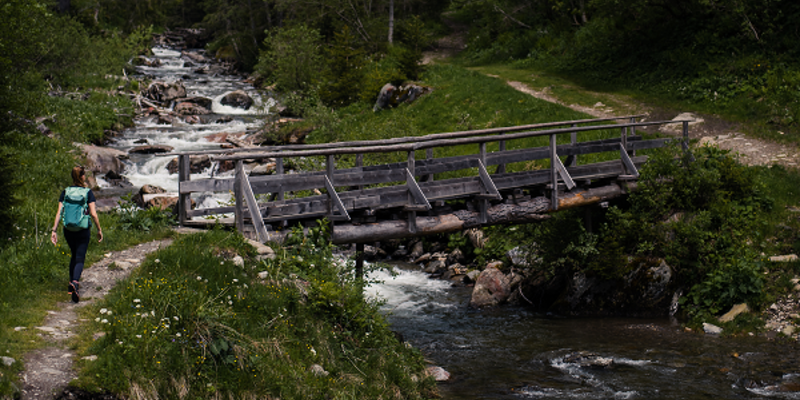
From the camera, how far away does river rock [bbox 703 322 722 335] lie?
39.1 feet

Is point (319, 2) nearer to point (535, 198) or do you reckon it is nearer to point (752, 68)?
point (752, 68)

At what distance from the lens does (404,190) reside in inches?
448

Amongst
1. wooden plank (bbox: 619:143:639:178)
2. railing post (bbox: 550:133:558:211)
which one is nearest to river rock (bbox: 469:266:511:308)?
railing post (bbox: 550:133:558:211)

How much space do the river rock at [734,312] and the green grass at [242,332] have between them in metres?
6.32

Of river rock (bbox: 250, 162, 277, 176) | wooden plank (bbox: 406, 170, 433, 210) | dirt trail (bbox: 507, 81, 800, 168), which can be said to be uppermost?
wooden plank (bbox: 406, 170, 433, 210)

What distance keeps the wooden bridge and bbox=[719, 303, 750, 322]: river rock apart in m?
3.45

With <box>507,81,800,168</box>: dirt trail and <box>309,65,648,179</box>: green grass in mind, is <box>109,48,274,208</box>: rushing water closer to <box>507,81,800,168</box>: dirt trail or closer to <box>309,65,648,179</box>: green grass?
<box>309,65,648,179</box>: green grass

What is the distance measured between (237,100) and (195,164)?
1283 centimetres

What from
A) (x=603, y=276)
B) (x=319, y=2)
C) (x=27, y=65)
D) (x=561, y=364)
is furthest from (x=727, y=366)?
(x=319, y=2)

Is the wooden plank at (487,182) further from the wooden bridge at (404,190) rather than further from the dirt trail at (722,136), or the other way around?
the dirt trail at (722,136)

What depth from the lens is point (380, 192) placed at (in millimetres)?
11336

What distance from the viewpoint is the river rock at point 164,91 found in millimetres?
37156

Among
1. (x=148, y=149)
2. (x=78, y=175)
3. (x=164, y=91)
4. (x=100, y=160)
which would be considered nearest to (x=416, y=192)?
(x=78, y=175)

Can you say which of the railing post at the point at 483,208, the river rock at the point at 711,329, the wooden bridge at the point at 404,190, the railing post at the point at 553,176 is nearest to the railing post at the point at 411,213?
the wooden bridge at the point at 404,190
